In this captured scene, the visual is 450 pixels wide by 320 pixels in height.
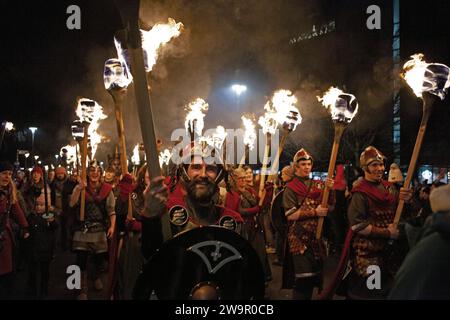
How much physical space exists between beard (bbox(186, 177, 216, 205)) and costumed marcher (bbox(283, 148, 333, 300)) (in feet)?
5.80

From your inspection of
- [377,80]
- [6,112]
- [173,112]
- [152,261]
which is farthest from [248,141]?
[6,112]

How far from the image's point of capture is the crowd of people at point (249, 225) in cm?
242

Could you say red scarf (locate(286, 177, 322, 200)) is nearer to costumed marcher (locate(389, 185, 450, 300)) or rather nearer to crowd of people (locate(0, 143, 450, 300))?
crowd of people (locate(0, 143, 450, 300))

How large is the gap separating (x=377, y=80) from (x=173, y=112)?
10322 mm

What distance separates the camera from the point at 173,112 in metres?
17.0

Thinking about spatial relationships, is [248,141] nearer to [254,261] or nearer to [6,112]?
[254,261]

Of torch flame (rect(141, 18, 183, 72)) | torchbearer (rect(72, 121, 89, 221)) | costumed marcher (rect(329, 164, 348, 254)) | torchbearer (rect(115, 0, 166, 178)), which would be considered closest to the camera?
torchbearer (rect(115, 0, 166, 178))

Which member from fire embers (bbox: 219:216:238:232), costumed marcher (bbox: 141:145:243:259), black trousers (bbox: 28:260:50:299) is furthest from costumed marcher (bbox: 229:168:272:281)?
black trousers (bbox: 28:260:50:299)

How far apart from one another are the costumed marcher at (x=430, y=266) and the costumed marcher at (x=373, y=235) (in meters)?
2.58

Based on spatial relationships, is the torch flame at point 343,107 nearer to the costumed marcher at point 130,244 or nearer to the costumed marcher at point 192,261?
the costumed marcher at point 130,244

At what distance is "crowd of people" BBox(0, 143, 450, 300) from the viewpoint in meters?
2.42

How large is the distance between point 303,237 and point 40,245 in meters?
3.96

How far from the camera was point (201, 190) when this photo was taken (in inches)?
152

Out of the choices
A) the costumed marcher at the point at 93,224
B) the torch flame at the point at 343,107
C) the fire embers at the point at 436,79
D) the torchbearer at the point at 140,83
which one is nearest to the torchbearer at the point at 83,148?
the costumed marcher at the point at 93,224
